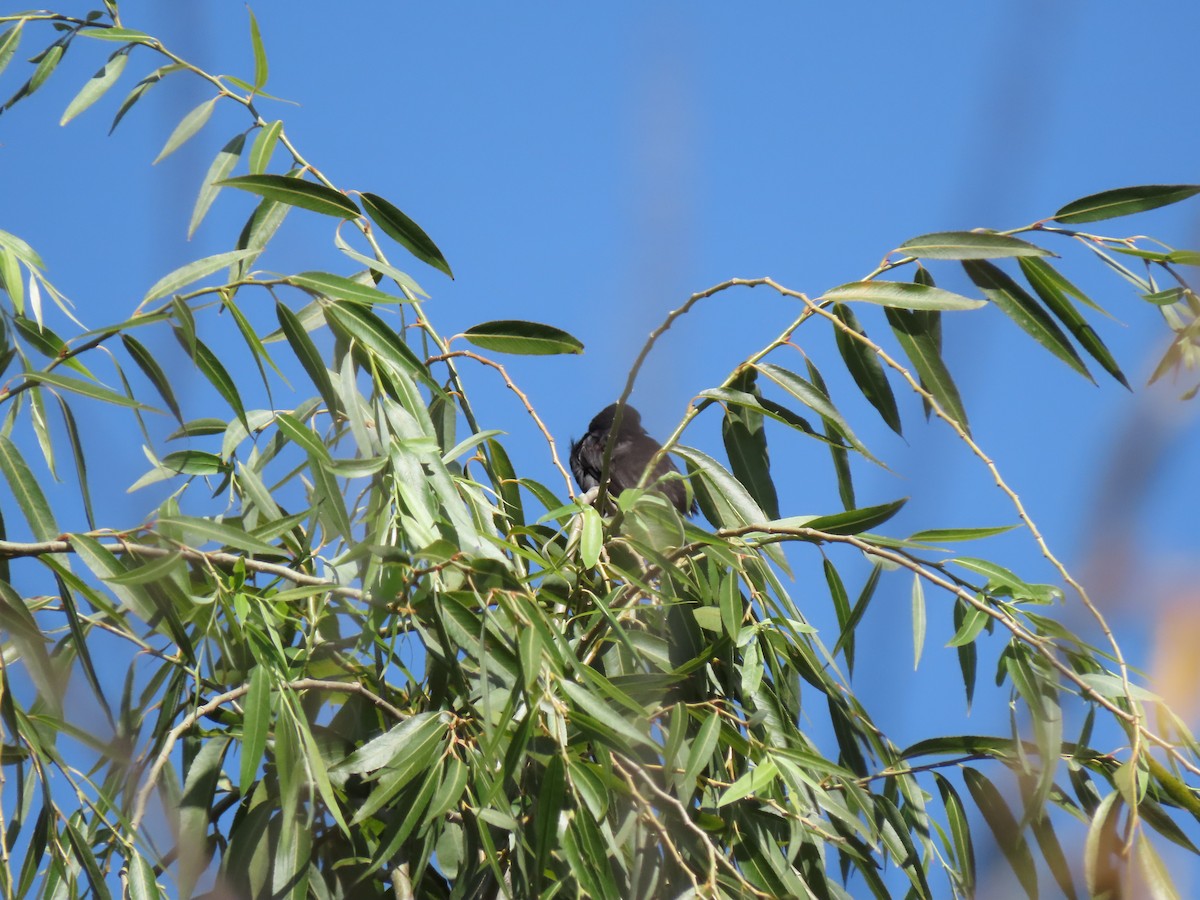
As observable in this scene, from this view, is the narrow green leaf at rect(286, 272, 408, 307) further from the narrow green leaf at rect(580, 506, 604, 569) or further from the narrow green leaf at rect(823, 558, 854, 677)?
the narrow green leaf at rect(823, 558, 854, 677)

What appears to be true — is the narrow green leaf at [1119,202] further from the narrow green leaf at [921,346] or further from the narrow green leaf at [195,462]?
the narrow green leaf at [195,462]

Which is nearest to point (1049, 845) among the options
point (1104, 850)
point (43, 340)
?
point (1104, 850)

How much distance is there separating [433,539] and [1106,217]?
2.70 ft

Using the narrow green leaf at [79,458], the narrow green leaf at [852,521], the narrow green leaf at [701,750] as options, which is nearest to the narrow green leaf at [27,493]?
the narrow green leaf at [79,458]

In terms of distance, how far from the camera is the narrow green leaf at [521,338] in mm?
1612

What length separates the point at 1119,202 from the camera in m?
1.40

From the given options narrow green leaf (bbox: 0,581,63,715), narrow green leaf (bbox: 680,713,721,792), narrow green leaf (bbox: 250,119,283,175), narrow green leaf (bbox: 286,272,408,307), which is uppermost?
narrow green leaf (bbox: 250,119,283,175)

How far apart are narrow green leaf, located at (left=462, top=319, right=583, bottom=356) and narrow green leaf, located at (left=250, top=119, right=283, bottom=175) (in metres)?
0.34

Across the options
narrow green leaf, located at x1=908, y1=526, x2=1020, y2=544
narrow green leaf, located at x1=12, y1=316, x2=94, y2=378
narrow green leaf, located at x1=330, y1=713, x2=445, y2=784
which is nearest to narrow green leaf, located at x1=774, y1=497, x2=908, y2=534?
narrow green leaf, located at x1=908, y1=526, x2=1020, y2=544

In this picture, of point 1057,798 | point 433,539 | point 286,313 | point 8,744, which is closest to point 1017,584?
point 1057,798

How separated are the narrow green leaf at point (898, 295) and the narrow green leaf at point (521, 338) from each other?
36cm

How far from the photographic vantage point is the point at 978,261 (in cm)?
141

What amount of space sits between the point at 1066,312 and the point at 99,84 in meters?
1.39

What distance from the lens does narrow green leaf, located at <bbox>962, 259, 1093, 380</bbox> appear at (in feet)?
4.54
